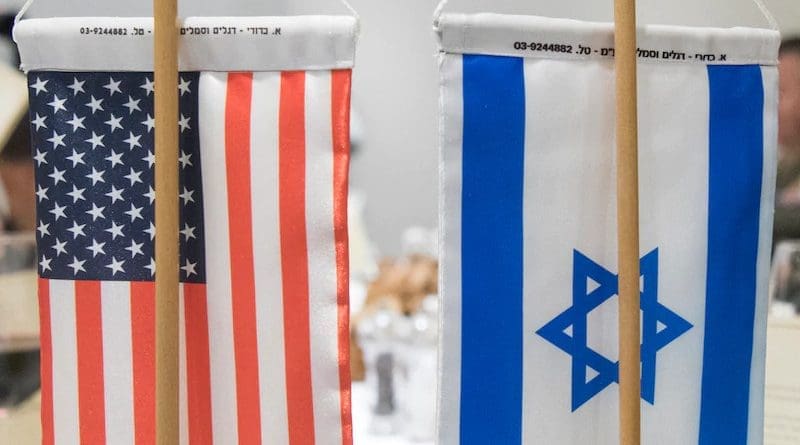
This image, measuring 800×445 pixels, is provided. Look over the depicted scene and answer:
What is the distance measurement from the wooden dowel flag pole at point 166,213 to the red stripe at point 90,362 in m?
0.11

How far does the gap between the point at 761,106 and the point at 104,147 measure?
61 cm

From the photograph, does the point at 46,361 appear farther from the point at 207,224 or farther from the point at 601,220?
the point at 601,220

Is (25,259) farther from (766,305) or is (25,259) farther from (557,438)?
(766,305)

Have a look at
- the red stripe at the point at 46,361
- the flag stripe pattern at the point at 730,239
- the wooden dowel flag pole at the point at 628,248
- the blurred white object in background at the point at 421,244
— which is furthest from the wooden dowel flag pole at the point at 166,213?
the blurred white object in background at the point at 421,244

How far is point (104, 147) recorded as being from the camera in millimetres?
728

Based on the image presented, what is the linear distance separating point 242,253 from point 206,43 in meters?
0.19

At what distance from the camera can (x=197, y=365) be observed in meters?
0.74

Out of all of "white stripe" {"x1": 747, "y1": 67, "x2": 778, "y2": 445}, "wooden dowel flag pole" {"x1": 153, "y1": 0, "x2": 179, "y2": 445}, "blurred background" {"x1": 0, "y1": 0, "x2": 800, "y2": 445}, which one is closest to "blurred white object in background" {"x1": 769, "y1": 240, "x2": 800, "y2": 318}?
"blurred background" {"x1": 0, "y1": 0, "x2": 800, "y2": 445}

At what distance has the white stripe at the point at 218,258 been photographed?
0.72 meters

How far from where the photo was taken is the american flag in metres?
0.72

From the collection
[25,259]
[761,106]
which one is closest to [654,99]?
[761,106]

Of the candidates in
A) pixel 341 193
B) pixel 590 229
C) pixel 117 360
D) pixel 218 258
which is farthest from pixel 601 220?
pixel 117 360

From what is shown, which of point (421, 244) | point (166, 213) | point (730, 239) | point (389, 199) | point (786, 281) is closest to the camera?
point (166, 213)

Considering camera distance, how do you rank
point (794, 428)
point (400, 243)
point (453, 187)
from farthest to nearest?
point (400, 243) → point (794, 428) → point (453, 187)
